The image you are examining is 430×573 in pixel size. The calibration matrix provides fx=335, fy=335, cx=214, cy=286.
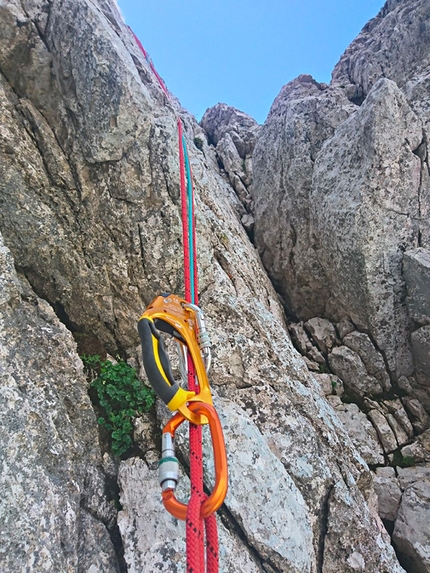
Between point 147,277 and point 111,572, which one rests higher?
point 147,277

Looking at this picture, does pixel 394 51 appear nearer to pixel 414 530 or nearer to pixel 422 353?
pixel 422 353

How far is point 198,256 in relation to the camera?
6.15m

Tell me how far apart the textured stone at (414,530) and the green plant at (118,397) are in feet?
18.3

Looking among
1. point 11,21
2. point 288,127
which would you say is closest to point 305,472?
point 11,21

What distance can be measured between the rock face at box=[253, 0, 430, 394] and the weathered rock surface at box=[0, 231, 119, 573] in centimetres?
782

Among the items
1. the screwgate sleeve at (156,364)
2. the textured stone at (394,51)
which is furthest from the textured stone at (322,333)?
the textured stone at (394,51)

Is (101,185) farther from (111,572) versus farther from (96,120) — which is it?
(111,572)

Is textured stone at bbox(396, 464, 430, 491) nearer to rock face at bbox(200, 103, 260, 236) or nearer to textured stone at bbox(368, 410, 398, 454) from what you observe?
textured stone at bbox(368, 410, 398, 454)

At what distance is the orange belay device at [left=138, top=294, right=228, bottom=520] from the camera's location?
2354 mm

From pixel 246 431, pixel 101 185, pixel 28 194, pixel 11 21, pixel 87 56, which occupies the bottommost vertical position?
pixel 246 431

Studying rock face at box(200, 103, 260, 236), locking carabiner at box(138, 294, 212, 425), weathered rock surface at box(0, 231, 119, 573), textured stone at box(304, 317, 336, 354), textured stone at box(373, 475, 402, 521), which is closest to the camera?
locking carabiner at box(138, 294, 212, 425)

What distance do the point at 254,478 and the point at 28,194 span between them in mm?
5398

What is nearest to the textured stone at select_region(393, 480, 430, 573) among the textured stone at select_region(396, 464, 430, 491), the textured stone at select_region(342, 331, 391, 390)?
the textured stone at select_region(396, 464, 430, 491)

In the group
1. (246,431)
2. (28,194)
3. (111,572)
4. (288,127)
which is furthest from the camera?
(288,127)
